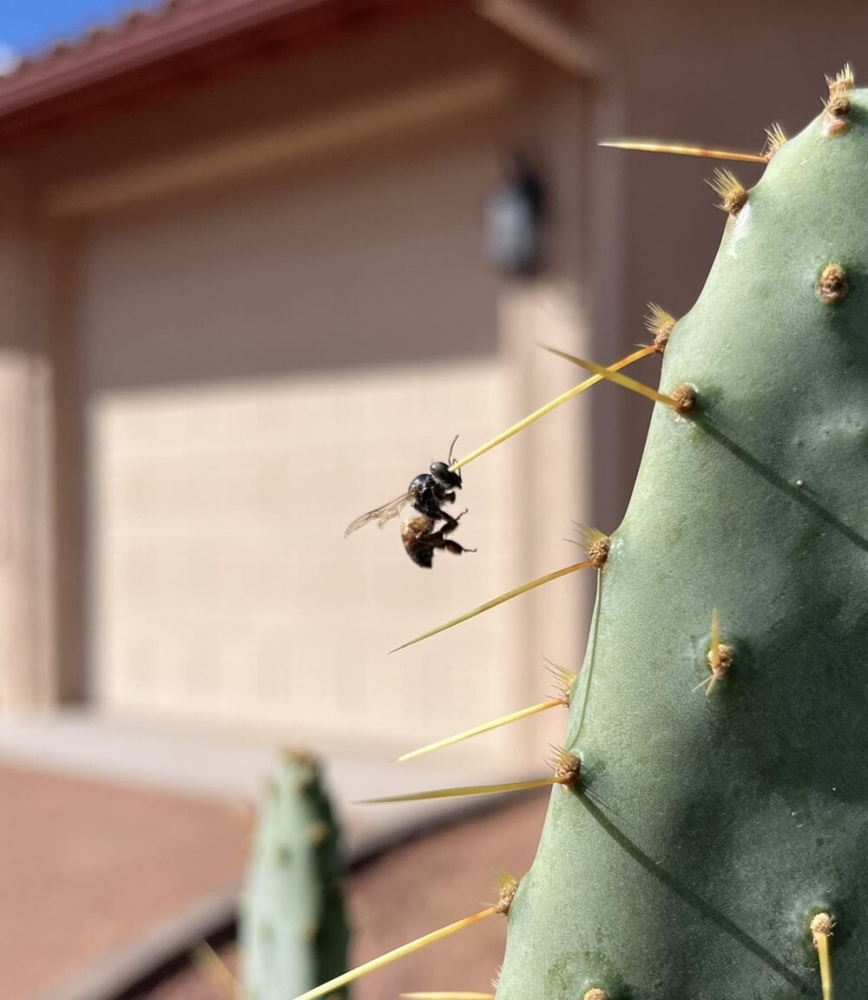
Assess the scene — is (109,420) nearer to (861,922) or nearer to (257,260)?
(257,260)

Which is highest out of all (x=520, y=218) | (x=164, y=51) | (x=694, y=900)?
(x=164, y=51)

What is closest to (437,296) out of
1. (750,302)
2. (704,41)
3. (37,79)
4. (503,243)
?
(503,243)

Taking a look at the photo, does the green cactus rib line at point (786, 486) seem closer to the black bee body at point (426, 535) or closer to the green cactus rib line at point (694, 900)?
the green cactus rib line at point (694, 900)

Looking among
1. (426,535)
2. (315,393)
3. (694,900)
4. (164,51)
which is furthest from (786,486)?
(315,393)

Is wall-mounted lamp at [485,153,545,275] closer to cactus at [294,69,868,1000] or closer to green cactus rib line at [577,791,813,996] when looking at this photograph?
cactus at [294,69,868,1000]

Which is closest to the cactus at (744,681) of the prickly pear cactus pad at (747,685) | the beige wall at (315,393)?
the prickly pear cactus pad at (747,685)

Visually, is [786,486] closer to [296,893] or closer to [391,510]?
[391,510]

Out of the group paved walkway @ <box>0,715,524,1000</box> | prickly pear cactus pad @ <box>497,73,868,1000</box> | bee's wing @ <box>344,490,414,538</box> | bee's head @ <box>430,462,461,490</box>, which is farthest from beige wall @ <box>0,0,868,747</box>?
prickly pear cactus pad @ <box>497,73,868,1000</box>
